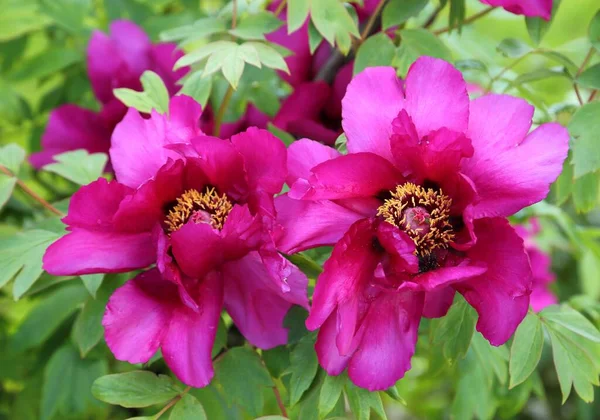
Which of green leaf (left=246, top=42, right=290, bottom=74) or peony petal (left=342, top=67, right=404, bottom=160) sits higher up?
peony petal (left=342, top=67, right=404, bottom=160)

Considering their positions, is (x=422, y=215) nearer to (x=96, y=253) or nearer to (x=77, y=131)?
(x=96, y=253)

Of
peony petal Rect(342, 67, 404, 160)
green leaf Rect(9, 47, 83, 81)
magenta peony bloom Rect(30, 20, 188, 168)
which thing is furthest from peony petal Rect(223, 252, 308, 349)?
green leaf Rect(9, 47, 83, 81)

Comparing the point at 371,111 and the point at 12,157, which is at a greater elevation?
the point at 371,111

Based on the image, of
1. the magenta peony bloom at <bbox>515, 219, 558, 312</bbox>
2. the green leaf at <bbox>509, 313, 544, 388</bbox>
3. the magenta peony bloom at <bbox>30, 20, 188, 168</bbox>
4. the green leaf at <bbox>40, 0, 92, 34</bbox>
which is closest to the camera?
the green leaf at <bbox>509, 313, 544, 388</bbox>

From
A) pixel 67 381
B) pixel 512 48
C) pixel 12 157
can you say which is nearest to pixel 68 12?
pixel 12 157

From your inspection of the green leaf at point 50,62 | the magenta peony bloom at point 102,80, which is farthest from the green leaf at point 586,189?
the green leaf at point 50,62

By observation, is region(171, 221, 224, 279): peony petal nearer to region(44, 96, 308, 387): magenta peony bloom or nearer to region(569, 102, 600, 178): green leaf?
region(44, 96, 308, 387): magenta peony bloom

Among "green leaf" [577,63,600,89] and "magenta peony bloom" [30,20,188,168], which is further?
"magenta peony bloom" [30,20,188,168]
